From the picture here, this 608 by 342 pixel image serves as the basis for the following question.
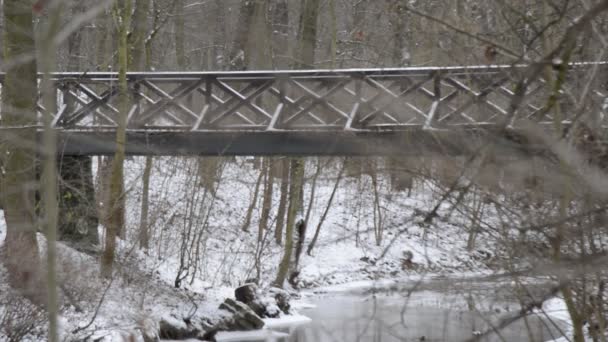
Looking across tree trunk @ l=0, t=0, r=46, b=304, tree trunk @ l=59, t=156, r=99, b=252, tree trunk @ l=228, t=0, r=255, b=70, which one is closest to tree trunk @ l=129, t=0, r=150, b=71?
tree trunk @ l=228, t=0, r=255, b=70

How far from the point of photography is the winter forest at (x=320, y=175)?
3.65 meters

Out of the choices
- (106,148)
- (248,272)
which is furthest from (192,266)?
(106,148)

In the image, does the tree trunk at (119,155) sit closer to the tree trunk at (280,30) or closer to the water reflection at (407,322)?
the water reflection at (407,322)

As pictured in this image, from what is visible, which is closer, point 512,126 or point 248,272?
point 512,126

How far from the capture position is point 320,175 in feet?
13.8

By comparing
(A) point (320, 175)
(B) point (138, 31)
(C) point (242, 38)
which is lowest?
(A) point (320, 175)

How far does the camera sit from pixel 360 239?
13.6 ft

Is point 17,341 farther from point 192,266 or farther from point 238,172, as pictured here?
point 238,172

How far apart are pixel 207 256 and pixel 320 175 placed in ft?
50.7

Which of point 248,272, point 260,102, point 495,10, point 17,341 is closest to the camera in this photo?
point 495,10

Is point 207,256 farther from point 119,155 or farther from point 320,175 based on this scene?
point 320,175

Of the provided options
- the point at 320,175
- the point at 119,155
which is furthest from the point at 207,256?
the point at 320,175

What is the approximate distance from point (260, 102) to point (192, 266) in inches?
277

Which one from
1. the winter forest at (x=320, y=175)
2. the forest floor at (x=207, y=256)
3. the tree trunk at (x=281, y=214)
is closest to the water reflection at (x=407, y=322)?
the winter forest at (x=320, y=175)
